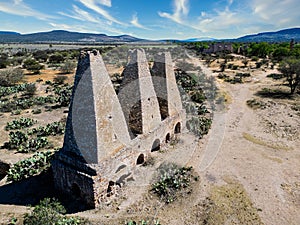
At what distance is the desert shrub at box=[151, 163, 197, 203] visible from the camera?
9694 millimetres

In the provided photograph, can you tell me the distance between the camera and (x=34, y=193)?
9.64m

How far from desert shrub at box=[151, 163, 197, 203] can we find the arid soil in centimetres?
32

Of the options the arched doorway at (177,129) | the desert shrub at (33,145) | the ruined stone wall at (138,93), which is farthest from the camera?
the arched doorway at (177,129)

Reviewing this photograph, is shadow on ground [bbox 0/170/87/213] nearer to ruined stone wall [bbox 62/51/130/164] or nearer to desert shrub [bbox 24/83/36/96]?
ruined stone wall [bbox 62/51/130/164]

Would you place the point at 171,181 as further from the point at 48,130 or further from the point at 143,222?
the point at 48,130

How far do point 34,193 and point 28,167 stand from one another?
6.08ft

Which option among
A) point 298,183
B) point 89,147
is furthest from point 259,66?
point 89,147

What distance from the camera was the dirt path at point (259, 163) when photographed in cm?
939

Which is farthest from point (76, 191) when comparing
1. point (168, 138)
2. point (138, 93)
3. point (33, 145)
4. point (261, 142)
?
point (261, 142)

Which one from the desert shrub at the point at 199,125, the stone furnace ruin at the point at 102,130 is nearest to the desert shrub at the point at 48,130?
the stone furnace ruin at the point at 102,130

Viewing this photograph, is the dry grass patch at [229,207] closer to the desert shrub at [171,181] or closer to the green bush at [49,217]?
the desert shrub at [171,181]

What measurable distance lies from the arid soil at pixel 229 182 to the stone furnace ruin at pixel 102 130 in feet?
3.42

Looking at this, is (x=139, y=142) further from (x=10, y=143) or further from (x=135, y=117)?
(x=10, y=143)

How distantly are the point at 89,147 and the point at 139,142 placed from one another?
2.84m
